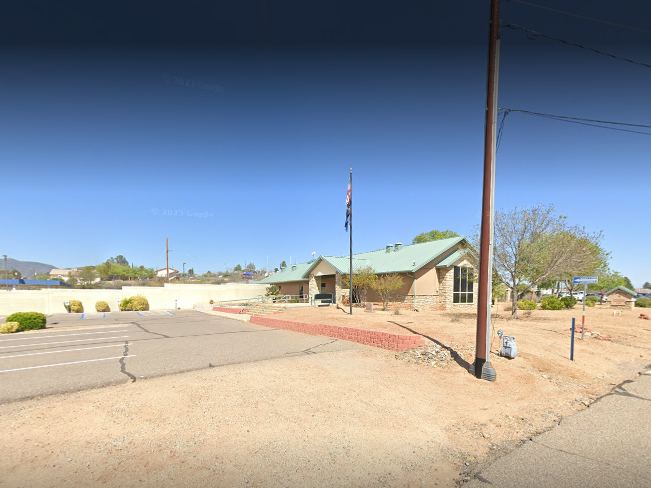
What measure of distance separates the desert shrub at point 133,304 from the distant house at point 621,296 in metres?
48.4

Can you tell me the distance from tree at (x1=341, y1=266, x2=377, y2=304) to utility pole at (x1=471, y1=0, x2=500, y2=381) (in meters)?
18.2

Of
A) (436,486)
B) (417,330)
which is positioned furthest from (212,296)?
(436,486)

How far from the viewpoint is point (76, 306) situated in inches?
1239

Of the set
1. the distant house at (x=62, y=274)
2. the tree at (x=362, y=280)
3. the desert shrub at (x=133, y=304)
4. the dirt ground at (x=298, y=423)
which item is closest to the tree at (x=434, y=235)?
the tree at (x=362, y=280)

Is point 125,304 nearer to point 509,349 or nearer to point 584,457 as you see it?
point 509,349

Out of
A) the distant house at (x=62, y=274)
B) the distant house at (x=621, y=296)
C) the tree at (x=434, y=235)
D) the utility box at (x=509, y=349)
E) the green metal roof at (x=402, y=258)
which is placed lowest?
the distant house at (x=62, y=274)

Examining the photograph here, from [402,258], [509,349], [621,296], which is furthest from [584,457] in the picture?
[621,296]

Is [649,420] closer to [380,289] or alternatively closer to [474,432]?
[474,432]

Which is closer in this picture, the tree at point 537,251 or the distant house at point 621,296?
the tree at point 537,251

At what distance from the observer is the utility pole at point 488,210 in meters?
7.55

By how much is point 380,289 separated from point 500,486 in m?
22.6

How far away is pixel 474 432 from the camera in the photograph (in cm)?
504

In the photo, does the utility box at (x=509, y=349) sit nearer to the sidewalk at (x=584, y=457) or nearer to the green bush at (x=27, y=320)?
the sidewalk at (x=584, y=457)

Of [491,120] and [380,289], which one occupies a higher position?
[491,120]
